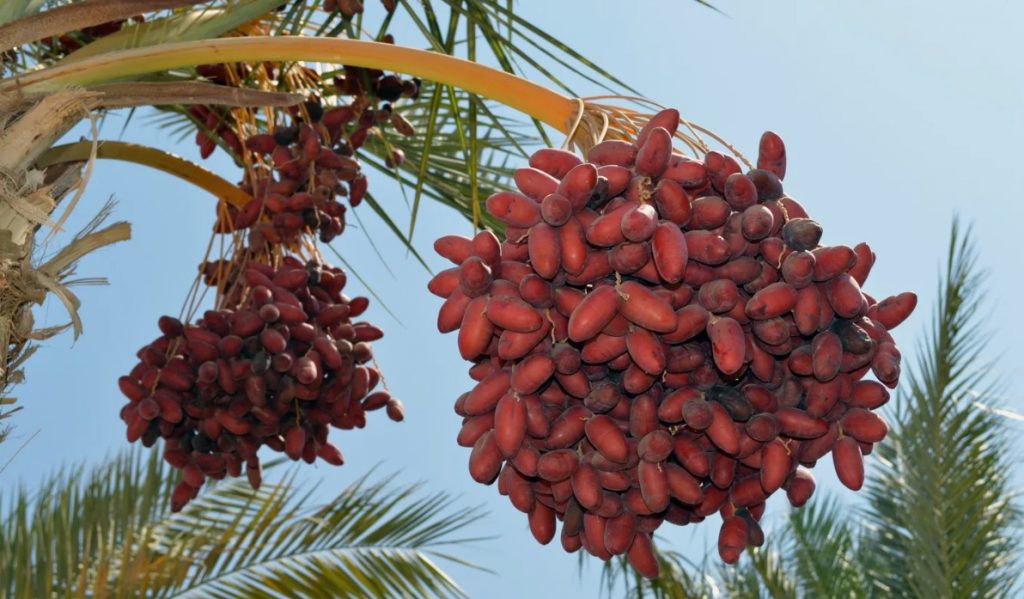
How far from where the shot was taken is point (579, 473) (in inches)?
60.9

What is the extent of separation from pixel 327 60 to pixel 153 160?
107 cm

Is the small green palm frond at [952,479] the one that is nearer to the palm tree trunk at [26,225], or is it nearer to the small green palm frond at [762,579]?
the small green palm frond at [762,579]

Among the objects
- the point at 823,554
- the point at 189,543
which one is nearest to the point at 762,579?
the point at 823,554

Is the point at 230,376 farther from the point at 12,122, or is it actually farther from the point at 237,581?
the point at 237,581

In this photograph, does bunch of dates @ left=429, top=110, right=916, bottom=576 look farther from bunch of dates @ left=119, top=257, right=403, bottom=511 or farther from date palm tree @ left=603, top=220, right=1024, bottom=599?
date palm tree @ left=603, top=220, right=1024, bottom=599

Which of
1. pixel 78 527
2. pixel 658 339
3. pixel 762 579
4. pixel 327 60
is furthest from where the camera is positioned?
pixel 762 579

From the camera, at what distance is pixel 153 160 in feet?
9.25

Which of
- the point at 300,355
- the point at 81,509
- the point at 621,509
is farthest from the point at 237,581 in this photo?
the point at 621,509

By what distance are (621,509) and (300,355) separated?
4.08ft

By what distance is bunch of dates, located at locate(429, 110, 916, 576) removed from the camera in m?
1.49

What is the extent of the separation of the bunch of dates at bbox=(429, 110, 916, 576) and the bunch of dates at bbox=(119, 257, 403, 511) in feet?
3.48

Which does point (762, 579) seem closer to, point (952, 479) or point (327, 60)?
point (952, 479)

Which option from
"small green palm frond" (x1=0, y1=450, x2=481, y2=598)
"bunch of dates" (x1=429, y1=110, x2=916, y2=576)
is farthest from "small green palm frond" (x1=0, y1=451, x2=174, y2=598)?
"bunch of dates" (x1=429, y1=110, x2=916, y2=576)

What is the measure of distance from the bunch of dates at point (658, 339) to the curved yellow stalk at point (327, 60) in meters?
0.22
